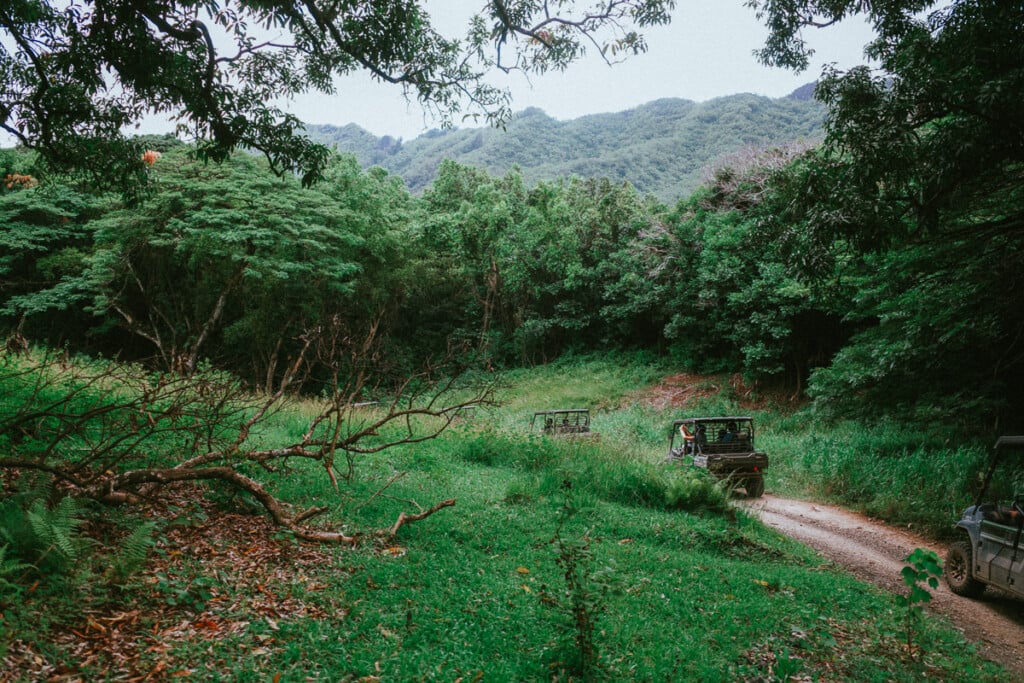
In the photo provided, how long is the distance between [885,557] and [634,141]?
55.6 metres

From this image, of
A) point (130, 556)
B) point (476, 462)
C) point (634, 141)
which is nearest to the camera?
point (130, 556)

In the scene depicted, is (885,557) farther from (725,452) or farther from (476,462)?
(476,462)

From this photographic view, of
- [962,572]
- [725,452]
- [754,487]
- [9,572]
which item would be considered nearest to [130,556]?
[9,572]

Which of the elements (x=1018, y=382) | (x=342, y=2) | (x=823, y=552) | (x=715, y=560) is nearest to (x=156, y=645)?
(x=715, y=560)

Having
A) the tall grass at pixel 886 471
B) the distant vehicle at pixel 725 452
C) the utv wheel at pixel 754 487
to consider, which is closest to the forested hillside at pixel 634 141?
the tall grass at pixel 886 471

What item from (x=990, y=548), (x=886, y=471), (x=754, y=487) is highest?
A: (x=990, y=548)

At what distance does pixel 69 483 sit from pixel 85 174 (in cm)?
495

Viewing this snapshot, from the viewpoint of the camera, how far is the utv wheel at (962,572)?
7.53 meters

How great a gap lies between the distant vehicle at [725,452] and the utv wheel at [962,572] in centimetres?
412

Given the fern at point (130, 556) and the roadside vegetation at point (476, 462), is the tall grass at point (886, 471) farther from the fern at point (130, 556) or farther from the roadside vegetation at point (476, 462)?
the fern at point (130, 556)

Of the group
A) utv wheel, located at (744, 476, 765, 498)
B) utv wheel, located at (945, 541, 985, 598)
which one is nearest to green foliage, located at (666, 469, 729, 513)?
utv wheel, located at (945, 541, 985, 598)

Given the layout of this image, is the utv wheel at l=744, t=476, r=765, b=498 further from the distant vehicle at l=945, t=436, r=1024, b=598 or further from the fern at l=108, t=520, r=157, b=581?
the fern at l=108, t=520, r=157, b=581

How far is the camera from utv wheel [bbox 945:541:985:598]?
7.53 m

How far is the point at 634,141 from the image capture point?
2315 inches
